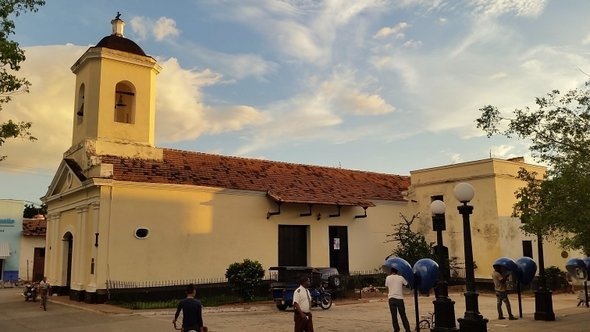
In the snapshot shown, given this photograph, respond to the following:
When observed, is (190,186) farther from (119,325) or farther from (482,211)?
(482,211)

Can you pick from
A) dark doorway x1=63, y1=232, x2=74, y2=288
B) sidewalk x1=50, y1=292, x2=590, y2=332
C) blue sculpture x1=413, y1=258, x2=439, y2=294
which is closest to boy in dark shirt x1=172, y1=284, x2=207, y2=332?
blue sculpture x1=413, y1=258, x2=439, y2=294

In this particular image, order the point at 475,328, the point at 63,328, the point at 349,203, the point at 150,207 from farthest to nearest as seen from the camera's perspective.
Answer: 1. the point at 349,203
2. the point at 150,207
3. the point at 63,328
4. the point at 475,328

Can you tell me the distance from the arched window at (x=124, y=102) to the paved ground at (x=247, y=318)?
8226 millimetres

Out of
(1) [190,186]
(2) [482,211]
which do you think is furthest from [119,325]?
(2) [482,211]

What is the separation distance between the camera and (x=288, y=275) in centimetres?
1961

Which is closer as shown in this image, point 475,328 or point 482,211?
point 475,328

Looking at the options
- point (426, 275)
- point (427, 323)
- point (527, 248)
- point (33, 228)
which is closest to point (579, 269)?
point (427, 323)

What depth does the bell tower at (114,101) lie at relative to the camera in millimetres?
22688

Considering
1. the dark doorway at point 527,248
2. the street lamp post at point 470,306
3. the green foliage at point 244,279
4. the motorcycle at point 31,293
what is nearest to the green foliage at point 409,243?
the dark doorway at point 527,248

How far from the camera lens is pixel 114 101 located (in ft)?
76.1

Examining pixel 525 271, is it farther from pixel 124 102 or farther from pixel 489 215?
pixel 124 102

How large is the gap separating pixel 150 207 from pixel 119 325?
7.61m

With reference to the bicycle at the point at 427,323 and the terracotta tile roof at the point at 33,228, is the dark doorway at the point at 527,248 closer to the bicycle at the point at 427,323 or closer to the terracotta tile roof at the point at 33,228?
the bicycle at the point at 427,323

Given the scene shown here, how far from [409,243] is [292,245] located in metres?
6.40
